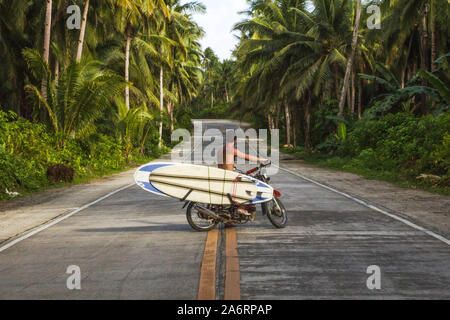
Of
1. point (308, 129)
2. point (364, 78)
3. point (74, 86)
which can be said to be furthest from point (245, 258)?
point (308, 129)

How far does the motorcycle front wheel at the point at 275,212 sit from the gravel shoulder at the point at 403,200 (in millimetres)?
2650

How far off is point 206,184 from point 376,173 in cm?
1386

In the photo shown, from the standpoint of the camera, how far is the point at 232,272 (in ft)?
19.5

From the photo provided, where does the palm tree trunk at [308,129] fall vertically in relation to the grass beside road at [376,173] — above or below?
above

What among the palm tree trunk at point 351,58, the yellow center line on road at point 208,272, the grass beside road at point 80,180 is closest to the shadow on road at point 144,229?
the yellow center line on road at point 208,272

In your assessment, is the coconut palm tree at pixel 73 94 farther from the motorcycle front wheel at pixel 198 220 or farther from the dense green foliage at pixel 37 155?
the motorcycle front wheel at pixel 198 220

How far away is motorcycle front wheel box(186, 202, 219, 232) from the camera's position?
28.3ft

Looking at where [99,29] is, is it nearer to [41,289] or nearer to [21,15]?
[21,15]

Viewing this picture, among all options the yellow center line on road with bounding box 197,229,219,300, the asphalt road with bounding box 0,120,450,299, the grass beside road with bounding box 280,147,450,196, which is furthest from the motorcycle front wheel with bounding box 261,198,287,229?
the grass beside road with bounding box 280,147,450,196

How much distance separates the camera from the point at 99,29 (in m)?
30.0

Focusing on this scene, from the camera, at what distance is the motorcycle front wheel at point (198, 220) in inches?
340

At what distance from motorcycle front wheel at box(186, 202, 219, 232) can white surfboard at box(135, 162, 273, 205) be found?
26cm

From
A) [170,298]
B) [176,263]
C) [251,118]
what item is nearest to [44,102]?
[176,263]
